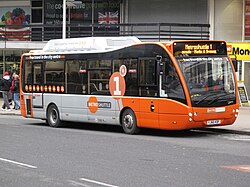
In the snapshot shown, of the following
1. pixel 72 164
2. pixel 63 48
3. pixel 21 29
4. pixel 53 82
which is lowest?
pixel 72 164

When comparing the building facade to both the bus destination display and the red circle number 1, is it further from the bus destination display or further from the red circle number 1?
the bus destination display

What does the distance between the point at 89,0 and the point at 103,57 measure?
14.7 metres

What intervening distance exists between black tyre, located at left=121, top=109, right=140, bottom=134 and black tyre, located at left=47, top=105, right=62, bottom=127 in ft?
10.9

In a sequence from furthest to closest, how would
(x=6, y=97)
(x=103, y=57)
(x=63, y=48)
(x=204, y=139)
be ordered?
(x=6, y=97)
(x=63, y=48)
(x=103, y=57)
(x=204, y=139)

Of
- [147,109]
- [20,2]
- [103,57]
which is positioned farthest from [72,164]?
[20,2]

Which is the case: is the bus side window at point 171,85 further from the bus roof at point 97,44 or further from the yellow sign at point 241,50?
the yellow sign at point 241,50

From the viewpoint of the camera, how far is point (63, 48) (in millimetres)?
17750

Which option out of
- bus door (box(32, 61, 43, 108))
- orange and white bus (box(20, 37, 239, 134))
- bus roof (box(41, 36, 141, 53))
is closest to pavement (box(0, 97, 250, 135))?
orange and white bus (box(20, 37, 239, 134))

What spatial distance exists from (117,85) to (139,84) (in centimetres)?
96

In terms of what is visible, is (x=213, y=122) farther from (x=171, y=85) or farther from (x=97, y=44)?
(x=97, y=44)

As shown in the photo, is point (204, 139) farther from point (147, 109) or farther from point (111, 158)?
point (111, 158)

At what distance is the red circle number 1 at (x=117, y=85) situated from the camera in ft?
50.1

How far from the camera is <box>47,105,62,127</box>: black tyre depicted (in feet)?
58.5

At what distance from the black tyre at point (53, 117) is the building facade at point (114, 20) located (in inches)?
300
